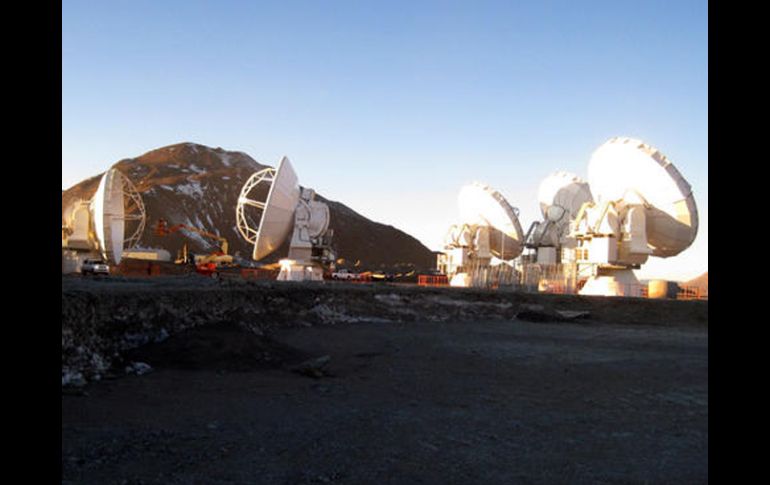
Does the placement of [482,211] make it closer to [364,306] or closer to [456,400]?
[364,306]

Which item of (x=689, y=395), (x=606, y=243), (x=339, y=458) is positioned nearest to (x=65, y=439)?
(x=339, y=458)

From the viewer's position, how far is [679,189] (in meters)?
34.5

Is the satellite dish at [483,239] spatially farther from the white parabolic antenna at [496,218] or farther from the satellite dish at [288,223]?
the satellite dish at [288,223]

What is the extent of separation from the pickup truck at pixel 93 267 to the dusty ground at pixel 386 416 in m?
26.1

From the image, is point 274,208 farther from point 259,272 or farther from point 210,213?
point 210,213

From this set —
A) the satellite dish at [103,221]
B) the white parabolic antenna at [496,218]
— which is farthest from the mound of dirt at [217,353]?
the white parabolic antenna at [496,218]

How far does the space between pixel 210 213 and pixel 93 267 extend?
85583 millimetres

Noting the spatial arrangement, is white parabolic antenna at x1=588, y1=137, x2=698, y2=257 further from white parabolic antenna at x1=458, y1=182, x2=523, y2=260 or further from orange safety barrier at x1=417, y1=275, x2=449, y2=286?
orange safety barrier at x1=417, y1=275, x2=449, y2=286

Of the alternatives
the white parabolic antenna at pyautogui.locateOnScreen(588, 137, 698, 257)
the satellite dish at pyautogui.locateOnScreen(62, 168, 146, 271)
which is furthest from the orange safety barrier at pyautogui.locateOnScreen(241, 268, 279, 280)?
the white parabolic antenna at pyautogui.locateOnScreen(588, 137, 698, 257)

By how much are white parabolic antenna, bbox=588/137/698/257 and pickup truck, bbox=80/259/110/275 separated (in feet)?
101

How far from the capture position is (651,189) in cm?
3600

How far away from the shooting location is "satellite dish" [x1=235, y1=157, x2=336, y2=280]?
116ft

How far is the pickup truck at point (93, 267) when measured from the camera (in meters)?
39.1
